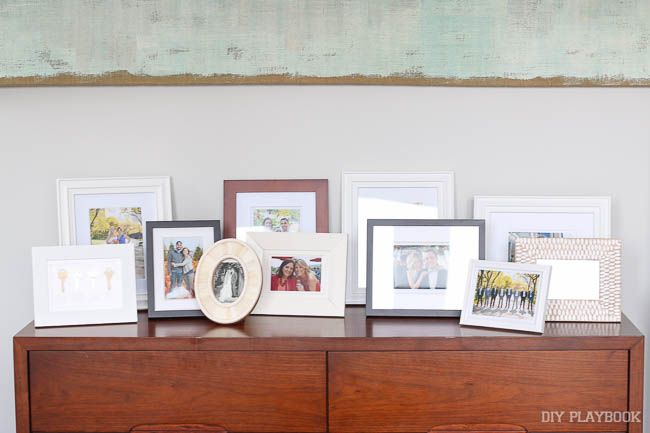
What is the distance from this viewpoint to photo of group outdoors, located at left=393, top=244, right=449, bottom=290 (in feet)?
5.50

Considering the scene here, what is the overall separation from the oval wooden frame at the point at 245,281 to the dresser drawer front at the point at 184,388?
4.9 inches

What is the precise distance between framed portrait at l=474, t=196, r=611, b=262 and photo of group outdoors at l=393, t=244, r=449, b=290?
0.54 feet

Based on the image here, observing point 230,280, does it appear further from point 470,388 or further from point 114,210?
point 470,388

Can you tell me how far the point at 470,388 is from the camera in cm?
151

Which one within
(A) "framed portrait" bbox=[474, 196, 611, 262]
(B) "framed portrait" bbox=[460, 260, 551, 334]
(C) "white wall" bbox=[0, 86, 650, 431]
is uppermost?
(C) "white wall" bbox=[0, 86, 650, 431]

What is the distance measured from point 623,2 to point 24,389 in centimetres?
172

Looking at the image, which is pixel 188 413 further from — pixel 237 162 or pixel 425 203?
pixel 425 203

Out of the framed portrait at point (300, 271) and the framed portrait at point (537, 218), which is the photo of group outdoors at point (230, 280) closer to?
the framed portrait at point (300, 271)

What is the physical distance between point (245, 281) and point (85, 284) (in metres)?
0.39

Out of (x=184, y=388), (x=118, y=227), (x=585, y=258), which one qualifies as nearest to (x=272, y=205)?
(x=118, y=227)

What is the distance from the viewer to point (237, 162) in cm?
180

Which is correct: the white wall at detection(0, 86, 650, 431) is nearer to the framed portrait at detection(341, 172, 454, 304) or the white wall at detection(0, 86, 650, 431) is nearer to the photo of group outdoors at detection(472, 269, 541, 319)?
the framed portrait at detection(341, 172, 454, 304)

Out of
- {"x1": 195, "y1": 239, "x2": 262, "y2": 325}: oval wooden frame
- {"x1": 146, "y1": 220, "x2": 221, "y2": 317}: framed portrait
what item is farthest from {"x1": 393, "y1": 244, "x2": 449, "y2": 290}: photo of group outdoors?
{"x1": 146, "y1": 220, "x2": 221, "y2": 317}: framed portrait

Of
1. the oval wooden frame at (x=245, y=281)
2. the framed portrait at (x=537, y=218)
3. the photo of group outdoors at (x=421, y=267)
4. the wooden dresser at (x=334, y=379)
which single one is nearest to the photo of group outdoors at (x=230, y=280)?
the oval wooden frame at (x=245, y=281)
